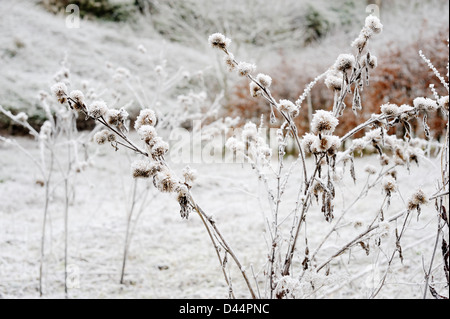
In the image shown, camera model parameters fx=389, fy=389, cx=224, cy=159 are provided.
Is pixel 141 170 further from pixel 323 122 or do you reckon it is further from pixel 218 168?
pixel 218 168

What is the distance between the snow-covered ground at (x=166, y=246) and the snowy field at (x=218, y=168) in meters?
0.02

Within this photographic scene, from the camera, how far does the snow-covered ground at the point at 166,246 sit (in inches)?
93.0

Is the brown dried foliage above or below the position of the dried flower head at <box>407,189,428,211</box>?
above

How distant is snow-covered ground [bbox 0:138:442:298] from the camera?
2.36 meters

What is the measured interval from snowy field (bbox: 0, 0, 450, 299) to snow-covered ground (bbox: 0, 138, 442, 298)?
21 millimetres

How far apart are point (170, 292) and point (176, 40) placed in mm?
11409

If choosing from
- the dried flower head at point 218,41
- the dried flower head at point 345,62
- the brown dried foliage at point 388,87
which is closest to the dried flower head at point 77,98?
the dried flower head at point 218,41

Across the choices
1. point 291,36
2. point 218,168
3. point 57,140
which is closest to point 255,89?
point 57,140

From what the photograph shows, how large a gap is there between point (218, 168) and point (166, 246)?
12.3 feet

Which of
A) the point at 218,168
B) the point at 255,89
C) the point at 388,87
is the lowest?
the point at 255,89

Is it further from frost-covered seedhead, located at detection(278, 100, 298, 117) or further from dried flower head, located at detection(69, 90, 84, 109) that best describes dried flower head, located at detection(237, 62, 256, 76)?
dried flower head, located at detection(69, 90, 84, 109)

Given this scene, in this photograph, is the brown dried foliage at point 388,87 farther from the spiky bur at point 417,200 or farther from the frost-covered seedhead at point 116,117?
the frost-covered seedhead at point 116,117

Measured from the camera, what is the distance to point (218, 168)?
7.05 metres

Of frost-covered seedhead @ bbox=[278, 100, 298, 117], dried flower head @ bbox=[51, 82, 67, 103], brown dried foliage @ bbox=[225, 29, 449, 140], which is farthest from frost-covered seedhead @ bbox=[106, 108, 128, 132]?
brown dried foliage @ bbox=[225, 29, 449, 140]
